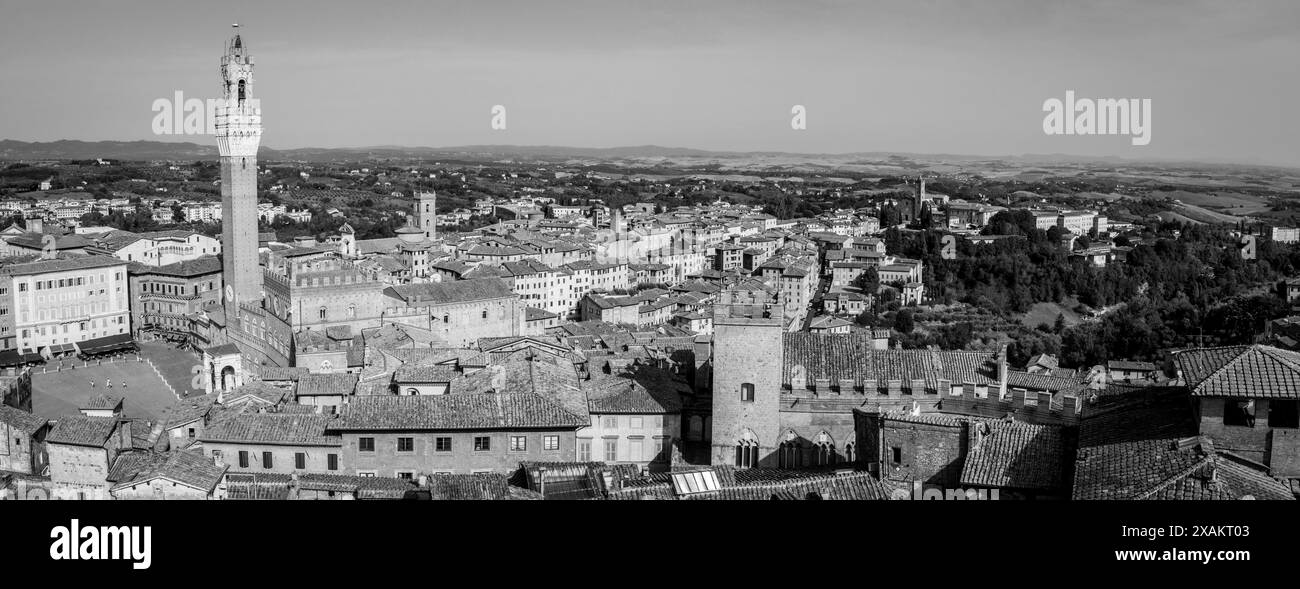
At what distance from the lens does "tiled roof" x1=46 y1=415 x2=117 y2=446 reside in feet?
31.3

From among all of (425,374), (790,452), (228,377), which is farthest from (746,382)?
(228,377)

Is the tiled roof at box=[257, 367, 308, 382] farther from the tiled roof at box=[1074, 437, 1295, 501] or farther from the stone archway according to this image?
the tiled roof at box=[1074, 437, 1295, 501]

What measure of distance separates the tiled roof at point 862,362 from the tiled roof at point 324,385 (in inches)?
218

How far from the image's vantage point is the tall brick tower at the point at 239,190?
1088 inches

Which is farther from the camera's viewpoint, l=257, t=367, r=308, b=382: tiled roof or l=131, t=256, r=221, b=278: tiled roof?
l=131, t=256, r=221, b=278: tiled roof

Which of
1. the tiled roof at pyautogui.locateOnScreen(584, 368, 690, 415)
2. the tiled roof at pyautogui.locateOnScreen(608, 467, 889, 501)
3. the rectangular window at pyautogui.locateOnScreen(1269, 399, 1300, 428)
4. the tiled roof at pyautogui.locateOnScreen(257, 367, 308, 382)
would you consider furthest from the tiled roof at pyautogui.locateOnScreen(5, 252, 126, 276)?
the rectangular window at pyautogui.locateOnScreen(1269, 399, 1300, 428)

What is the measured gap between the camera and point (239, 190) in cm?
2806

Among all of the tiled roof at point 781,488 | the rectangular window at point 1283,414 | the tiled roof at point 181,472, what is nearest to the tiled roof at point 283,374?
the tiled roof at point 181,472

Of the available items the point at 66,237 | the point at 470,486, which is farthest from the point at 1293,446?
the point at 66,237

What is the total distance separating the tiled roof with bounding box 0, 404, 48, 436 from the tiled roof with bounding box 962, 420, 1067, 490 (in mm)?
8995

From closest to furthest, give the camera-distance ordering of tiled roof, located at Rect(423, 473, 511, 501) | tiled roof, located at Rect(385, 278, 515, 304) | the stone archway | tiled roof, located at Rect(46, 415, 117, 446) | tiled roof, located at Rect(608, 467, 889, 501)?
tiled roof, located at Rect(608, 467, 889, 501) < tiled roof, located at Rect(423, 473, 511, 501) < tiled roof, located at Rect(46, 415, 117, 446) < the stone archway < tiled roof, located at Rect(385, 278, 515, 304)

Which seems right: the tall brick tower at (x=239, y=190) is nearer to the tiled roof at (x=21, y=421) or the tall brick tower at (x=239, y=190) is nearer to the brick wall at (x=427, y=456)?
the tiled roof at (x=21, y=421)
